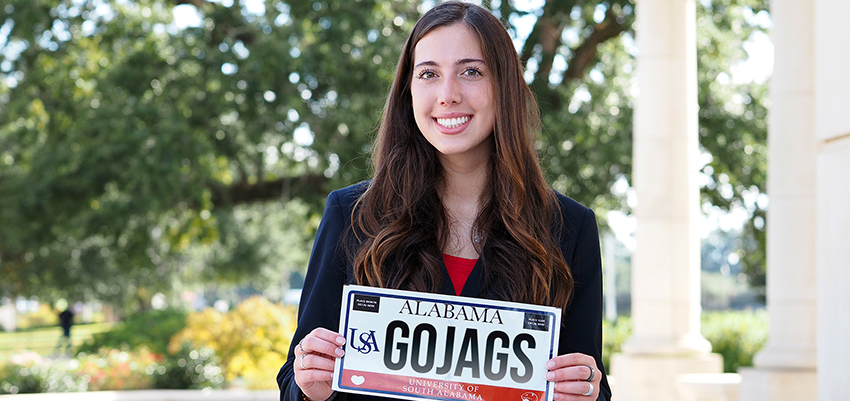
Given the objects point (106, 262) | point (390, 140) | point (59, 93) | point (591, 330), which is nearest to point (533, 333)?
point (591, 330)

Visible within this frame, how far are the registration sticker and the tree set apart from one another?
10882mm

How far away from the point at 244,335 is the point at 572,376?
1323cm

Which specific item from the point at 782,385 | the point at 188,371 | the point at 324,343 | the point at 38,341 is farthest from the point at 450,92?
the point at 38,341

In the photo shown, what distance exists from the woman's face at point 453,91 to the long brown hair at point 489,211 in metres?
0.02

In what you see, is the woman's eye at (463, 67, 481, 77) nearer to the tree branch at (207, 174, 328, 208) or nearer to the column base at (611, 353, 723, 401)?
the column base at (611, 353, 723, 401)

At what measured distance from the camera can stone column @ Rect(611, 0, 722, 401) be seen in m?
11.3

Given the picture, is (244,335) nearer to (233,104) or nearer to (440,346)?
(233,104)

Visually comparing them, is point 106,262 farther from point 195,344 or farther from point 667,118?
point 667,118

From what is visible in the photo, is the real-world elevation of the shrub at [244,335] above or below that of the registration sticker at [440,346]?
below

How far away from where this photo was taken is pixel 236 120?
14969mm

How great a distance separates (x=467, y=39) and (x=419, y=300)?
69cm

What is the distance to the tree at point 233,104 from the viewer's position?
13602 mm

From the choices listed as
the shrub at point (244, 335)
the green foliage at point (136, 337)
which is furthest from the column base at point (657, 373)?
the green foliage at point (136, 337)

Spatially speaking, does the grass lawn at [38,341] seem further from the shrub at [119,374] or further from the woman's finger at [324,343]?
the woman's finger at [324,343]
